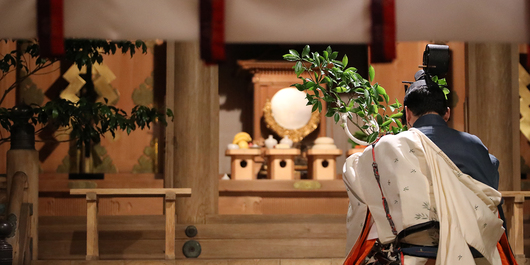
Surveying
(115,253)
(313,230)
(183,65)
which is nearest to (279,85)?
(183,65)

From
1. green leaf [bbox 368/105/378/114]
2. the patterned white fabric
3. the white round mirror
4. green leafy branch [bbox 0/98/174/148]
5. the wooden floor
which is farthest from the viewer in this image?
the white round mirror

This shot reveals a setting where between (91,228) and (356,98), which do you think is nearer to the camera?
(356,98)

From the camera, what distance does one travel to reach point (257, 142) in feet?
23.4

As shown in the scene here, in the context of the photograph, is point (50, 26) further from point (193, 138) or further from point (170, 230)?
point (193, 138)

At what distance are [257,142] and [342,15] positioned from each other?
5710 mm

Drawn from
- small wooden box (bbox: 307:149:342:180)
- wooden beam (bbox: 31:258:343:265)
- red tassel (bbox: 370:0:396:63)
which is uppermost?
red tassel (bbox: 370:0:396:63)

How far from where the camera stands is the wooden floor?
5184 mm

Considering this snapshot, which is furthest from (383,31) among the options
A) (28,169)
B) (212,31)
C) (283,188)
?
(283,188)

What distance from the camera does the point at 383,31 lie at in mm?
1439

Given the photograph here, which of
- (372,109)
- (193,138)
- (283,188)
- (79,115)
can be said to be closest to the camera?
(372,109)

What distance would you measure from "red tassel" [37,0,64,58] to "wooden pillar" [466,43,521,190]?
4864 millimetres

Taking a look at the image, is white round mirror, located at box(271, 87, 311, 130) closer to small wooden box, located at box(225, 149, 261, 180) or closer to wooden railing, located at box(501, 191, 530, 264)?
small wooden box, located at box(225, 149, 261, 180)

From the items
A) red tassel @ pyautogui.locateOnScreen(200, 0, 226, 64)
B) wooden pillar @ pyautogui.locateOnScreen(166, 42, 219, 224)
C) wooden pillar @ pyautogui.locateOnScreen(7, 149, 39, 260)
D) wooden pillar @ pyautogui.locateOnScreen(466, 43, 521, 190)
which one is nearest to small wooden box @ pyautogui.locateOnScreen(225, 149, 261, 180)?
wooden pillar @ pyautogui.locateOnScreen(166, 42, 219, 224)

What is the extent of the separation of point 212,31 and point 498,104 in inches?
188
